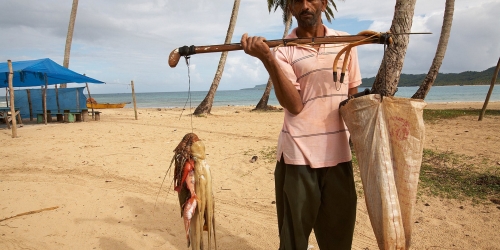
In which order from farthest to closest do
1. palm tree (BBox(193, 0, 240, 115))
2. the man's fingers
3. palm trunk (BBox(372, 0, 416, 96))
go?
palm tree (BBox(193, 0, 240, 115))
palm trunk (BBox(372, 0, 416, 96))
the man's fingers

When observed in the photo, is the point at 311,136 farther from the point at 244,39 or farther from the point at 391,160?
the point at 244,39

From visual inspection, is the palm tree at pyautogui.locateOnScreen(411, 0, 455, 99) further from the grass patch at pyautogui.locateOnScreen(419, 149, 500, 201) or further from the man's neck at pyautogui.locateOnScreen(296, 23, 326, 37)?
the man's neck at pyautogui.locateOnScreen(296, 23, 326, 37)

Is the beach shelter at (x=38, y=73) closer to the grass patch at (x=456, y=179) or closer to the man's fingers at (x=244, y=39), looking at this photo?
the man's fingers at (x=244, y=39)

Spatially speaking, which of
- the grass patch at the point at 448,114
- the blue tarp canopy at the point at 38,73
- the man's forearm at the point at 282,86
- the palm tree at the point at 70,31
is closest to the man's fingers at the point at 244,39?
the man's forearm at the point at 282,86

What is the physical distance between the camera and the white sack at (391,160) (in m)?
1.78

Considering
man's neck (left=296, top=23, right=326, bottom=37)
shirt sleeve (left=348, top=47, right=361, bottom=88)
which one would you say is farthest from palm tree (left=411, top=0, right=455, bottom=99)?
man's neck (left=296, top=23, right=326, bottom=37)

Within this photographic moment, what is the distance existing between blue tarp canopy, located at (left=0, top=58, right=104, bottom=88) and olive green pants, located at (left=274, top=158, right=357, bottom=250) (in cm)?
1306

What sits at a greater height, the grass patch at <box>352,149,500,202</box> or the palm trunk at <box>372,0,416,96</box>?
the palm trunk at <box>372,0,416,96</box>

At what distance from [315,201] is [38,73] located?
14.1 meters

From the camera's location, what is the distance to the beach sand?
141 inches

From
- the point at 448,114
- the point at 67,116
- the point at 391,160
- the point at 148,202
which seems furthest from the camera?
the point at 67,116

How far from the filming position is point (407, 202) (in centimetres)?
184

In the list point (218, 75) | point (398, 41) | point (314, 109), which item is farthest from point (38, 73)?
point (314, 109)

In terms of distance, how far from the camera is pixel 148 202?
15.4ft
